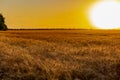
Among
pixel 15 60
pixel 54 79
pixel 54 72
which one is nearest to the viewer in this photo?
pixel 54 79

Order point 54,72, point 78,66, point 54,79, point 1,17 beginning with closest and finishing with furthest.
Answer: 1. point 54,79
2. point 54,72
3. point 78,66
4. point 1,17

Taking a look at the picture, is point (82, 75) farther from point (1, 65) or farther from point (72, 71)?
point (1, 65)

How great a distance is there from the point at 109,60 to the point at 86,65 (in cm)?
153

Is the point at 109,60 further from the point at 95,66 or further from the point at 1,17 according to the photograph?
the point at 1,17

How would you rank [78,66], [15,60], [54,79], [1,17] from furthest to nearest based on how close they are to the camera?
[1,17]
[15,60]
[78,66]
[54,79]

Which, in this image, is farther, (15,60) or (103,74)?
(15,60)

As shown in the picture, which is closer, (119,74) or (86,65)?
(119,74)

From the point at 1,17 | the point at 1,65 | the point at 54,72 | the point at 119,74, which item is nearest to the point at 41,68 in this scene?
the point at 54,72

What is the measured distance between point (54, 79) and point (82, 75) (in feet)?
4.55

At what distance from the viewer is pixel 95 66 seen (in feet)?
46.4

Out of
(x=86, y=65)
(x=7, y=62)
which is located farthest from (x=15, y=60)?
(x=86, y=65)

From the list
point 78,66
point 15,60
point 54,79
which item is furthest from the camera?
point 15,60

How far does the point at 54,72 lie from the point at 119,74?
2449 mm

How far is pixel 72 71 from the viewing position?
1295 cm
